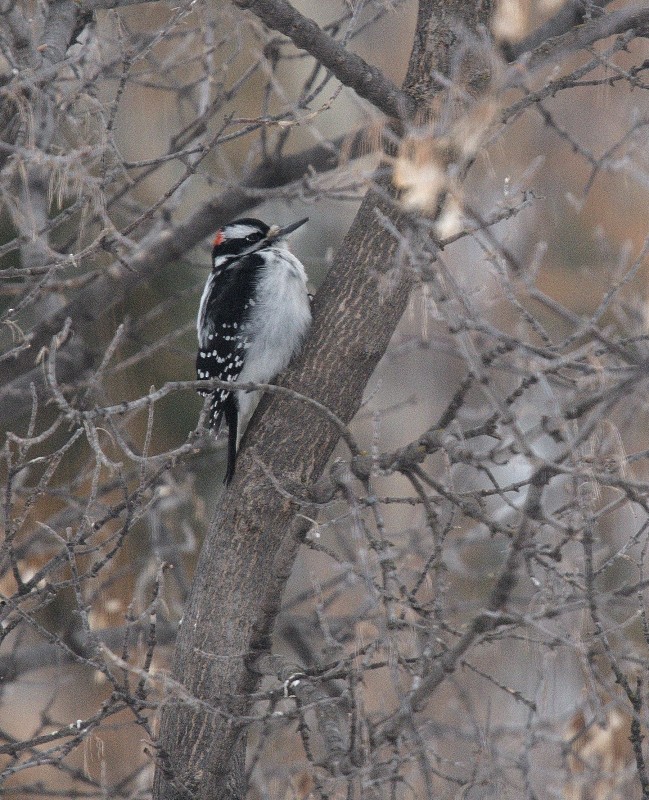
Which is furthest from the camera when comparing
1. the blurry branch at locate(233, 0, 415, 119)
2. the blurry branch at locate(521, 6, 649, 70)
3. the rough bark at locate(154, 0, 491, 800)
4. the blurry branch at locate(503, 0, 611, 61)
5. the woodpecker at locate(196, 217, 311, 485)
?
the woodpecker at locate(196, 217, 311, 485)

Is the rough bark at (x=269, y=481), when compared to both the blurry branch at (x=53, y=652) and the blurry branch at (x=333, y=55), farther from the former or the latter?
the blurry branch at (x=53, y=652)

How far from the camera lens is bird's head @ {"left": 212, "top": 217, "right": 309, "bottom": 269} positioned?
5.04m

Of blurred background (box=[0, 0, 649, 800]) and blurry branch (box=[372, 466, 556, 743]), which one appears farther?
blurred background (box=[0, 0, 649, 800])

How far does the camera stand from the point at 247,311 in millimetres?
4809

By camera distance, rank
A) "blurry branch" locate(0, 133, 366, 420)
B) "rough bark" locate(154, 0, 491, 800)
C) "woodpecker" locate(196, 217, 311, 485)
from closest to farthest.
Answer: "rough bark" locate(154, 0, 491, 800)
"woodpecker" locate(196, 217, 311, 485)
"blurry branch" locate(0, 133, 366, 420)

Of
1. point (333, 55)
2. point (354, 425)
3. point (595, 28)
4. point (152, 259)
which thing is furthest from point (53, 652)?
point (354, 425)

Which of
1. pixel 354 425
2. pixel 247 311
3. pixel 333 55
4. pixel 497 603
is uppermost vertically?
pixel 354 425

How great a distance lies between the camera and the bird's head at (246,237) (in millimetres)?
5035

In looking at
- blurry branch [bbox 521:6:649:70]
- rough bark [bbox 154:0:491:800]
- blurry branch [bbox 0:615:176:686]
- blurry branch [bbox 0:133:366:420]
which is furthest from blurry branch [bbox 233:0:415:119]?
blurry branch [bbox 0:615:176:686]

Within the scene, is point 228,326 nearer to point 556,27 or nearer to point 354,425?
point 556,27

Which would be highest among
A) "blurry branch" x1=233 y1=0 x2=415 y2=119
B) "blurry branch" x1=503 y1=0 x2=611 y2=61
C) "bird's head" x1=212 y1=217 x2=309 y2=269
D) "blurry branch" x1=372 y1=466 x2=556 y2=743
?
"blurry branch" x1=503 y1=0 x2=611 y2=61

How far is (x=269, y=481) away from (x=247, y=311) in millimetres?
1470

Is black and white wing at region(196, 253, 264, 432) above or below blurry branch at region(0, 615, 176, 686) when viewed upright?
above

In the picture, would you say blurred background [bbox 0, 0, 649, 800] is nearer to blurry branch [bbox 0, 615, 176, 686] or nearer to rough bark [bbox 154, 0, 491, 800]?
blurry branch [bbox 0, 615, 176, 686]
